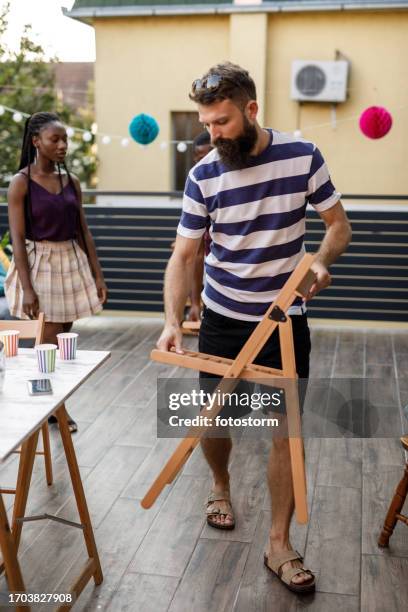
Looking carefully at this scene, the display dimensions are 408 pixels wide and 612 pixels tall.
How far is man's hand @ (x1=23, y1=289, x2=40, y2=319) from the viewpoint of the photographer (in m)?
3.34

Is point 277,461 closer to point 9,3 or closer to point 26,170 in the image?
point 26,170

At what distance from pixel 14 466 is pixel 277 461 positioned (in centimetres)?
→ 141

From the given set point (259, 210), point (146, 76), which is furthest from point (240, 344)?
point (146, 76)

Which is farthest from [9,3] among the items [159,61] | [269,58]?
[269,58]

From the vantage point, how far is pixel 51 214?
3355 mm

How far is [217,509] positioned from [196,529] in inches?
4.3

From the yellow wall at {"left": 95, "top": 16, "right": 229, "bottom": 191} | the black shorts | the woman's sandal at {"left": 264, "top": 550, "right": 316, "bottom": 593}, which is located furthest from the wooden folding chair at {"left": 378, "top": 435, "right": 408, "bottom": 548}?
the yellow wall at {"left": 95, "top": 16, "right": 229, "bottom": 191}

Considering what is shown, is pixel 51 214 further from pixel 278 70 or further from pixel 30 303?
pixel 278 70

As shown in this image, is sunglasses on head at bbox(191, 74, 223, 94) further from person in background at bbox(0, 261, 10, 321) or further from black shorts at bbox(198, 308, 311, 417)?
person in background at bbox(0, 261, 10, 321)

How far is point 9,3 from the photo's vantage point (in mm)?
9820

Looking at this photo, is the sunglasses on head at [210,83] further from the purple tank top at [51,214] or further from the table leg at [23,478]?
the purple tank top at [51,214]

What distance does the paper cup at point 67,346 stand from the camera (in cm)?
222

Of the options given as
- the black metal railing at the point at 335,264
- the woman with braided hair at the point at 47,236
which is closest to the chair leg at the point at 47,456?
the woman with braided hair at the point at 47,236

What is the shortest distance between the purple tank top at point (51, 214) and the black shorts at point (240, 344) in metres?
1.25
